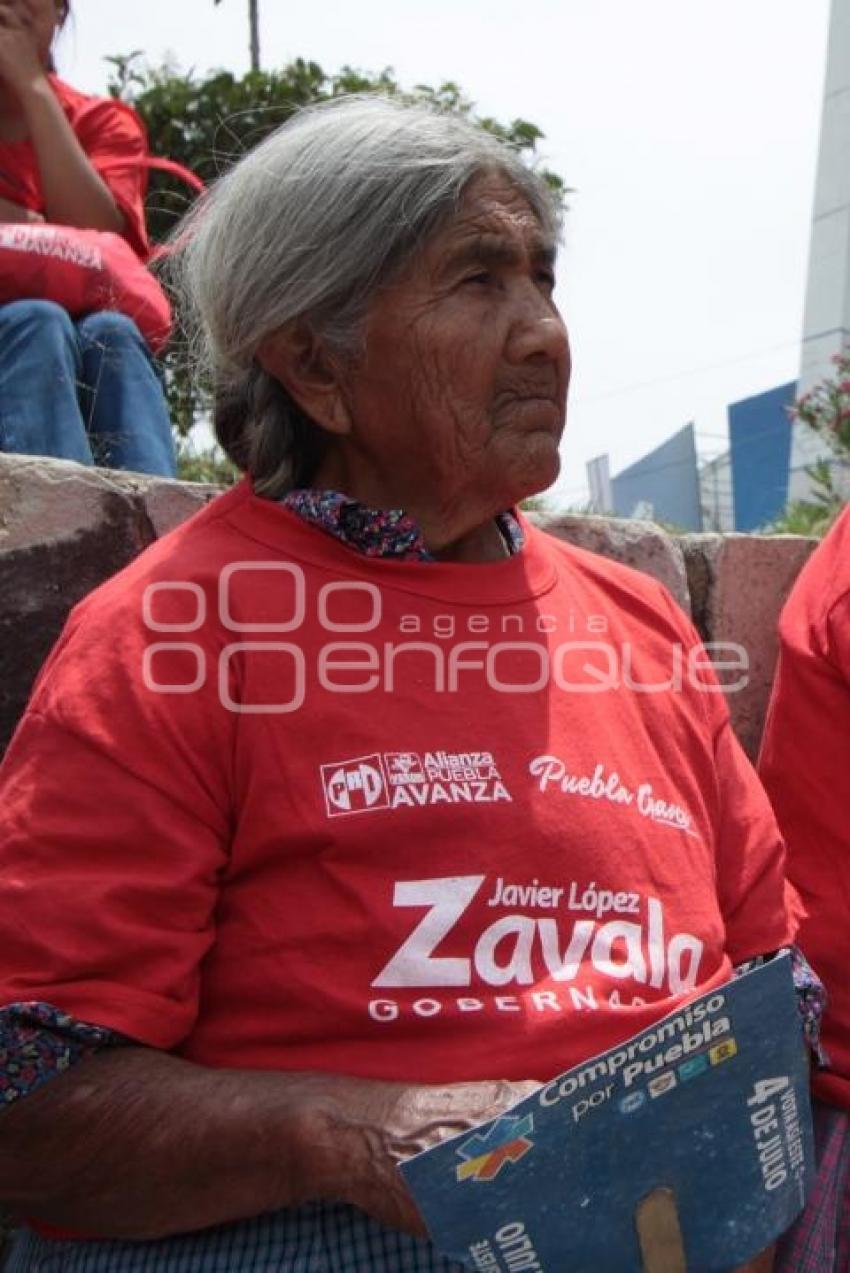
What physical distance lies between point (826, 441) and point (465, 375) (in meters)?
7.27

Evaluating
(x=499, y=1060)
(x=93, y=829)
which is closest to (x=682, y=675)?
(x=499, y=1060)

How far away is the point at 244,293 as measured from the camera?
6.45 ft

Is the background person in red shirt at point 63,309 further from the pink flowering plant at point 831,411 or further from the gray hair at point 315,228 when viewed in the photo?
the pink flowering plant at point 831,411

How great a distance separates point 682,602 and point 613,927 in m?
1.24

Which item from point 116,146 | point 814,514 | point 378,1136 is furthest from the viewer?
point 814,514

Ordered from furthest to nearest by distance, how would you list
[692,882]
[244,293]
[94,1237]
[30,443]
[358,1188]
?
1. [30,443]
2. [244,293]
3. [692,882]
4. [94,1237]
5. [358,1188]

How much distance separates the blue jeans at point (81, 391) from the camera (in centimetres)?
269

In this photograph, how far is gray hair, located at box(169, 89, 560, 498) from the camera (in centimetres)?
189

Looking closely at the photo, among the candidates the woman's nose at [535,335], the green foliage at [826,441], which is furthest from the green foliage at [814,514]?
the woman's nose at [535,335]

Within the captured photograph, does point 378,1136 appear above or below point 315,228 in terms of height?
below

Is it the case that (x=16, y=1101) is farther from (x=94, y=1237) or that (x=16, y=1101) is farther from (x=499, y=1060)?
(x=499, y=1060)

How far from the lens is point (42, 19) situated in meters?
2.95

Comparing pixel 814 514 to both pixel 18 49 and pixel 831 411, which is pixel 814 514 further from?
pixel 18 49

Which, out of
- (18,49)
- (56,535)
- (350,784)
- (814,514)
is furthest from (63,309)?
(814,514)
